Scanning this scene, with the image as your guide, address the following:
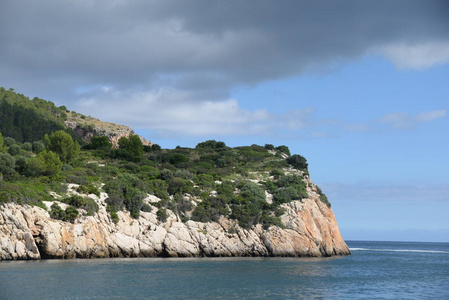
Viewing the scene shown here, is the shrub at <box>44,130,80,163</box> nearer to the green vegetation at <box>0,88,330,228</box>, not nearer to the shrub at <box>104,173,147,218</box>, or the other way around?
the green vegetation at <box>0,88,330,228</box>

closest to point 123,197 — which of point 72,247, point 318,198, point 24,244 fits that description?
point 72,247

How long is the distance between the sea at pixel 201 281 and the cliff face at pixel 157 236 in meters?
2.67

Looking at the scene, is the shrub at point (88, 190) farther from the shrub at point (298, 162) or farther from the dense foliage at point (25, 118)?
the dense foliage at point (25, 118)

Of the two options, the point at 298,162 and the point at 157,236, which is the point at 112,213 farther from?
the point at 298,162

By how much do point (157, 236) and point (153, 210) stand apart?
4108 mm

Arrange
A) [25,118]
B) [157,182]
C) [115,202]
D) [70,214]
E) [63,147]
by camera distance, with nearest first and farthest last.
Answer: [70,214], [115,202], [157,182], [63,147], [25,118]

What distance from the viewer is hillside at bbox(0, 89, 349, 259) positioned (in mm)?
47812

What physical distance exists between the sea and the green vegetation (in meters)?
9.08

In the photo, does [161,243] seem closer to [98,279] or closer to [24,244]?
[24,244]

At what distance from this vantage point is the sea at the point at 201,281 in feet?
98.4

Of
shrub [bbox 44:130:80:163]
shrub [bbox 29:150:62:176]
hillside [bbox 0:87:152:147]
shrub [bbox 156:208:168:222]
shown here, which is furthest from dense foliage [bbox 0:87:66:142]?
shrub [bbox 156:208:168:222]

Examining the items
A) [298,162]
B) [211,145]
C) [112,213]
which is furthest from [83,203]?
[211,145]

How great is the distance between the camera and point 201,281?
116 feet

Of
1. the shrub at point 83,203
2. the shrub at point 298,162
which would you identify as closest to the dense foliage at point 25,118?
the shrub at point 298,162
